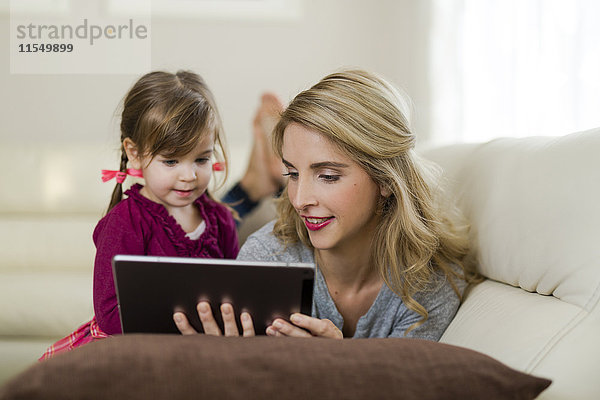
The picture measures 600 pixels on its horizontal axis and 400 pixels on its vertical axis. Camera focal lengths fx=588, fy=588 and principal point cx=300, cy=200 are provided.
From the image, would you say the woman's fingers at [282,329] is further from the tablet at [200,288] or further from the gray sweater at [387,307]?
the gray sweater at [387,307]

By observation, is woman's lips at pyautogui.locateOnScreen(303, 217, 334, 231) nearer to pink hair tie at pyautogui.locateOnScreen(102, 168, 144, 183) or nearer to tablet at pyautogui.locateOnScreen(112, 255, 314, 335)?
tablet at pyautogui.locateOnScreen(112, 255, 314, 335)

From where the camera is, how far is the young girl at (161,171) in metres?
1.47

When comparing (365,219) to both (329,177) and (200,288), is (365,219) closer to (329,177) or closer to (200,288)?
(329,177)

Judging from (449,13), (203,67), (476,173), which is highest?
(449,13)

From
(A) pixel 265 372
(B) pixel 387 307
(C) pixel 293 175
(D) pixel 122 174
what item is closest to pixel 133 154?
(D) pixel 122 174

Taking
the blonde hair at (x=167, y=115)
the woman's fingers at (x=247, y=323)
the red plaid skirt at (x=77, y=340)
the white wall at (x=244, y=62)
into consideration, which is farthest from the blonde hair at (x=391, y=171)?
the white wall at (x=244, y=62)

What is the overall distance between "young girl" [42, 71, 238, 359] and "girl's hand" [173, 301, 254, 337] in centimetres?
43

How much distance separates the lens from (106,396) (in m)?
0.71

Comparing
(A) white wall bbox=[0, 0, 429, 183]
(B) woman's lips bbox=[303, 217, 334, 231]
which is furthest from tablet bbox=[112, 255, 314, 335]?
(A) white wall bbox=[0, 0, 429, 183]

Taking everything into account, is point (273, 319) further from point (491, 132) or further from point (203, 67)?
point (203, 67)

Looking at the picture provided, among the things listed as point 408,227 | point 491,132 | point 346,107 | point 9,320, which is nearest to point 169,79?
point 346,107

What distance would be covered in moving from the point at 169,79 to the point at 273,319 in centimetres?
80

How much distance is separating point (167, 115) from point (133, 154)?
0.17 m

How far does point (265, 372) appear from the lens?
751mm
